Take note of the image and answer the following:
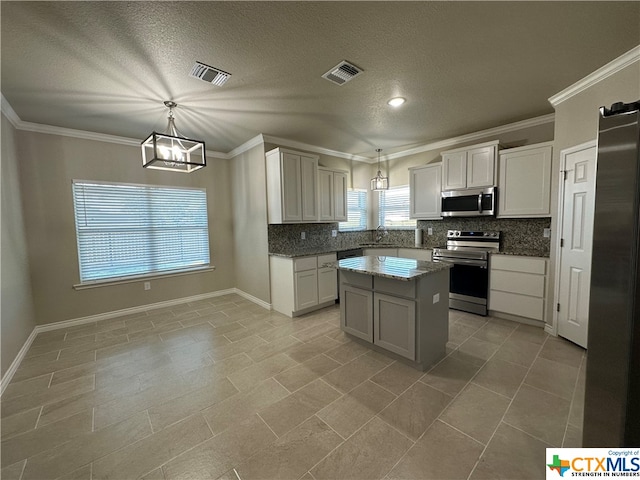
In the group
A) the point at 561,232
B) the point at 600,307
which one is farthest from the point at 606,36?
the point at 600,307

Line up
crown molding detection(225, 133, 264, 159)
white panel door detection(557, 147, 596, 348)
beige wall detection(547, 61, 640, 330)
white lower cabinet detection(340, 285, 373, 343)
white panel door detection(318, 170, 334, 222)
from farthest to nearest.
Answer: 1. white panel door detection(318, 170, 334, 222)
2. crown molding detection(225, 133, 264, 159)
3. white lower cabinet detection(340, 285, 373, 343)
4. white panel door detection(557, 147, 596, 348)
5. beige wall detection(547, 61, 640, 330)

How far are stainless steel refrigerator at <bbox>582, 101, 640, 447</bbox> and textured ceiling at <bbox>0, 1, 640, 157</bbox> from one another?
1.35 metres

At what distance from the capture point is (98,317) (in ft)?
13.0

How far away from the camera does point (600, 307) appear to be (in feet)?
3.37

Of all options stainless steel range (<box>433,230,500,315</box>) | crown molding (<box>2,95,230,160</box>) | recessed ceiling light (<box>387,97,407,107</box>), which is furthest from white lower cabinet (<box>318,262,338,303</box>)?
crown molding (<box>2,95,230,160</box>)

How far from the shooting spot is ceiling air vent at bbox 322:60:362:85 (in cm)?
229

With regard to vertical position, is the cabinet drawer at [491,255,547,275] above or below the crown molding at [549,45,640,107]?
below

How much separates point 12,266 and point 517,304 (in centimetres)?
610

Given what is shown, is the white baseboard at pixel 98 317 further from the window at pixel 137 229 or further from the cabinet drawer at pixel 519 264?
the cabinet drawer at pixel 519 264

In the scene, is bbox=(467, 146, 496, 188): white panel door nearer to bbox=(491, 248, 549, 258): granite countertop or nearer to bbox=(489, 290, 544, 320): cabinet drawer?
bbox=(491, 248, 549, 258): granite countertop

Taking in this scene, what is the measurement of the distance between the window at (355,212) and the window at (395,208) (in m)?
0.35

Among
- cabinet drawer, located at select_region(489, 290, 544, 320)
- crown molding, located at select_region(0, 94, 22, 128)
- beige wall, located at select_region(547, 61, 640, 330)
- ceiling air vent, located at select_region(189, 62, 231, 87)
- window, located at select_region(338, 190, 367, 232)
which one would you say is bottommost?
cabinet drawer, located at select_region(489, 290, 544, 320)

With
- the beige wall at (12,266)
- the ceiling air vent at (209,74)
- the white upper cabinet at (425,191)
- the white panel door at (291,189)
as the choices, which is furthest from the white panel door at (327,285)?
the beige wall at (12,266)

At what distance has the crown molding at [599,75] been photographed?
220cm
